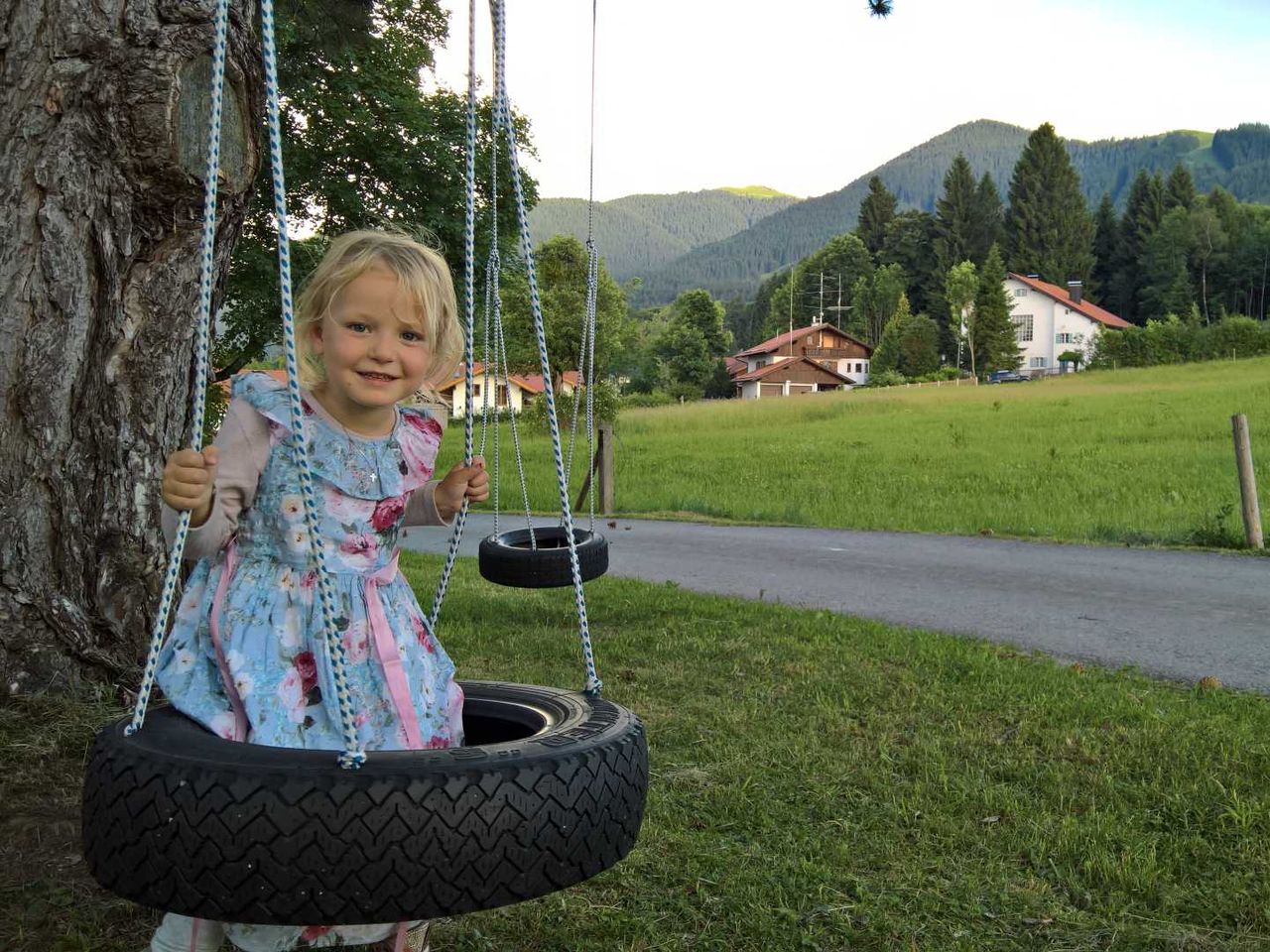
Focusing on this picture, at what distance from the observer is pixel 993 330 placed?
255 ft

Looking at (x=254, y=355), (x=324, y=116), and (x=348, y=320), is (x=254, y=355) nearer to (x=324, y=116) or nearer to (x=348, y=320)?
(x=324, y=116)

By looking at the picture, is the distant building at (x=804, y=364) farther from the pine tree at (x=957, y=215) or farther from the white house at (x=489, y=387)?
the white house at (x=489, y=387)

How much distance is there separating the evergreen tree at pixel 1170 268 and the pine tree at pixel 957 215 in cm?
1434

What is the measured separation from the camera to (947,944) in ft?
8.34

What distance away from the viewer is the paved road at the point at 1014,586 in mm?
5863

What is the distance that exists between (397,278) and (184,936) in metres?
1.27

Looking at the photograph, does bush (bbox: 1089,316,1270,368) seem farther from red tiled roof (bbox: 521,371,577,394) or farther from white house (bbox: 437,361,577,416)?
red tiled roof (bbox: 521,371,577,394)

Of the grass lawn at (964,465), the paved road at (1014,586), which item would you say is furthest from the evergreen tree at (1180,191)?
the paved road at (1014,586)

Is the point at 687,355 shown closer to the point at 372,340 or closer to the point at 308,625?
the point at 372,340


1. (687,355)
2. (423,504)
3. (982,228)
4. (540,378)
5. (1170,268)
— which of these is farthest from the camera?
(982,228)

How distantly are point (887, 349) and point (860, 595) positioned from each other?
243ft

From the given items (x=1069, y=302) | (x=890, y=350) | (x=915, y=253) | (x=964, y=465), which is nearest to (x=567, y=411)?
(x=964, y=465)

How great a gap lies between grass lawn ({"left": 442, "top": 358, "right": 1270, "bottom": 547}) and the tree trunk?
9.12m

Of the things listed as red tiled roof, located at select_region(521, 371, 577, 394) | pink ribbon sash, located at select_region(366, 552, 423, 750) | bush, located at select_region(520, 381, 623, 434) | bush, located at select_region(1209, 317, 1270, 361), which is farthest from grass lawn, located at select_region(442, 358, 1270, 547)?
bush, located at select_region(1209, 317, 1270, 361)
